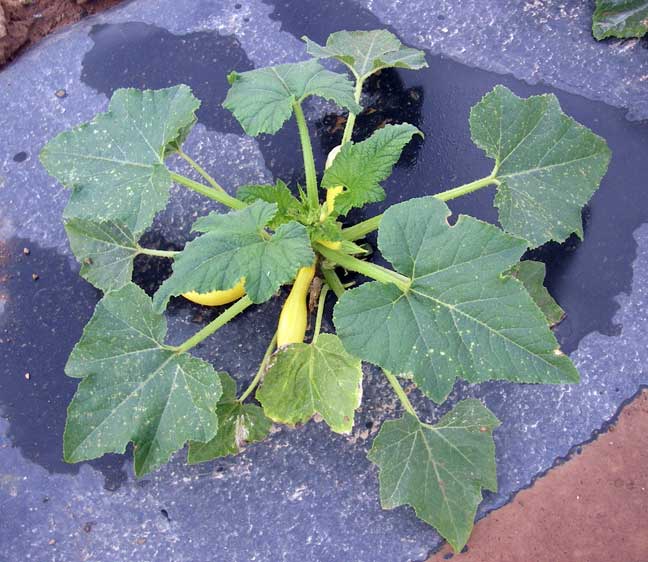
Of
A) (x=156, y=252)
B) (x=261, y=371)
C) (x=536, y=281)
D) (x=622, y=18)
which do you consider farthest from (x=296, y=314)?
(x=622, y=18)

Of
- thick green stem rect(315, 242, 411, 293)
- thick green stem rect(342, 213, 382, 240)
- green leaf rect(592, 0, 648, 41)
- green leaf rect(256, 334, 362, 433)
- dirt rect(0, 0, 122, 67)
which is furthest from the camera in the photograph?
dirt rect(0, 0, 122, 67)

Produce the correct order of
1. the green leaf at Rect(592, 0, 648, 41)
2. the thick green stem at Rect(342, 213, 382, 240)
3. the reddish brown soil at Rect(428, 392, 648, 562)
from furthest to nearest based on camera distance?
the green leaf at Rect(592, 0, 648, 41) < the thick green stem at Rect(342, 213, 382, 240) < the reddish brown soil at Rect(428, 392, 648, 562)

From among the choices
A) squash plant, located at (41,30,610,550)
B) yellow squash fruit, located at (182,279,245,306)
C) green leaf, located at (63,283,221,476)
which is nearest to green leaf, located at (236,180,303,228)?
squash plant, located at (41,30,610,550)

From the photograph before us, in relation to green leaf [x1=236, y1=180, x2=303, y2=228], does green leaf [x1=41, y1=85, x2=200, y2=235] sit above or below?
above

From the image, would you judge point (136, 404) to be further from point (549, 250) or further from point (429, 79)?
point (429, 79)

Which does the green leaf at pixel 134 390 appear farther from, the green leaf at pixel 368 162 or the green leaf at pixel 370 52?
the green leaf at pixel 370 52

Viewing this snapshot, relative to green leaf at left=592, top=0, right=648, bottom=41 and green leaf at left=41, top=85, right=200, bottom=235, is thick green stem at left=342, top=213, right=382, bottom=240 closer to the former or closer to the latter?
green leaf at left=41, top=85, right=200, bottom=235

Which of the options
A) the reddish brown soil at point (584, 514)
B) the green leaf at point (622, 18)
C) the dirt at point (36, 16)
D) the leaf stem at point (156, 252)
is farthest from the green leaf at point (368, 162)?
the dirt at point (36, 16)
